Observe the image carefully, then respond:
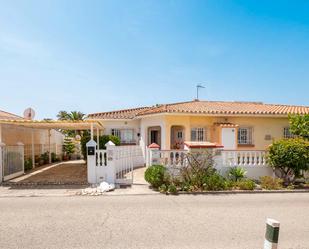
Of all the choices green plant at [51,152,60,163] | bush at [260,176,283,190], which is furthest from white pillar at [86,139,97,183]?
green plant at [51,152,60,163]

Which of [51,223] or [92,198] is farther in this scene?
[92,198]

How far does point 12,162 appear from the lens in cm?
1291

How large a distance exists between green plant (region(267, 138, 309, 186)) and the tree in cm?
161

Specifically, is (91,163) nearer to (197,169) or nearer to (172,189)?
(172,189)

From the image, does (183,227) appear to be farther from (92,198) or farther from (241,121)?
(241,121)

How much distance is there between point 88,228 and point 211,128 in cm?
1183

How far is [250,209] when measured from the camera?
7820 millimetres

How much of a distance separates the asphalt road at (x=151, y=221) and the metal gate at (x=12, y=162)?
356 centimetres

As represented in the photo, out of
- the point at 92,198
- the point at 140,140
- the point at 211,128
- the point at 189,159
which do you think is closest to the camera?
the point at 92,198

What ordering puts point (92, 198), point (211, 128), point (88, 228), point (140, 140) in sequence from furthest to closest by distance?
point (140, 140) → point (211, 128) → point (92, 198) → point (88, 228)

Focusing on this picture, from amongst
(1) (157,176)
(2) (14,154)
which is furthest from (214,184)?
(2) (14,154)

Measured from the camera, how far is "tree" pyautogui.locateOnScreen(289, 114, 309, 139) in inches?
505

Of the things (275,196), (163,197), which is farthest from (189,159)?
(275,196)

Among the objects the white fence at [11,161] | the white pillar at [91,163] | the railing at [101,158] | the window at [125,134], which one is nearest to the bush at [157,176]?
the railing at [101,158]
